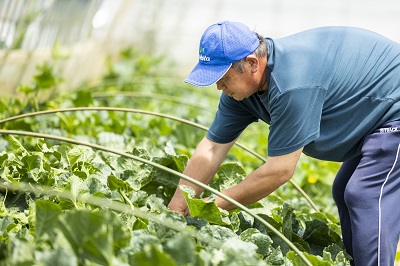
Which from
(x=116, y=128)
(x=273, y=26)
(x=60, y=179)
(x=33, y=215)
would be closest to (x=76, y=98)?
(x=116, y=128)

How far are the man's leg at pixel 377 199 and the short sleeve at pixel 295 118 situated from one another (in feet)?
1.17

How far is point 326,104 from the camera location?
3711 mm

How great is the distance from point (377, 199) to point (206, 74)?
3.24 ft

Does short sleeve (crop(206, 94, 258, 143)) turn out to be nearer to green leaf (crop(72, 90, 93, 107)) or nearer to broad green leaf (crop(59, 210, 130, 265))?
broad green leaf (crop(59, 210, 130, 265))

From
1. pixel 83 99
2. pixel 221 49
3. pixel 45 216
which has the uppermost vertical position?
pixel 221 49

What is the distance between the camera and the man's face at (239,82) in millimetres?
3609

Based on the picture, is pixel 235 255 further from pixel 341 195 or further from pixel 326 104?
pixel 341 195

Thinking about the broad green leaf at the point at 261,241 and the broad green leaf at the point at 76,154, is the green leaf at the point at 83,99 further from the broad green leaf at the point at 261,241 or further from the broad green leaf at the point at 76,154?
the broad green leaf at the point at 261,241

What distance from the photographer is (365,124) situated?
12.4ft

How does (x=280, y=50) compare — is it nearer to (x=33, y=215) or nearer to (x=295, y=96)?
(x=295, y=96)

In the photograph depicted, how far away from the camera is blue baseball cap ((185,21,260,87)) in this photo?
3539 mm

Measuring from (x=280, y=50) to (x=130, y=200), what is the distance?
1023mm

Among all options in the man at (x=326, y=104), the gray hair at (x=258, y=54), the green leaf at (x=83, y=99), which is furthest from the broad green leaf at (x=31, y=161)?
the green leaf at (x=83, y=99)

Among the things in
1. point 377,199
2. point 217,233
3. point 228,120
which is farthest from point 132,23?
point 217,233
